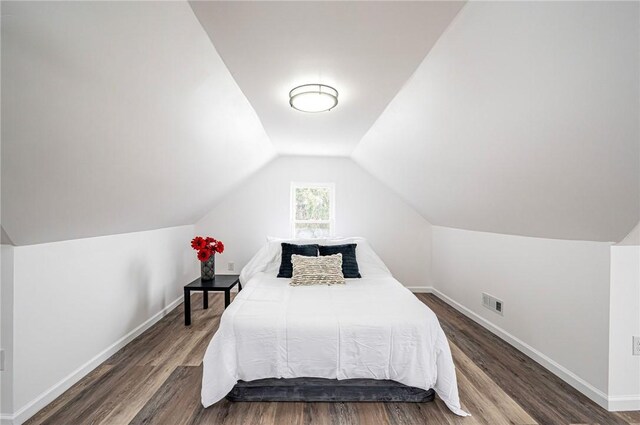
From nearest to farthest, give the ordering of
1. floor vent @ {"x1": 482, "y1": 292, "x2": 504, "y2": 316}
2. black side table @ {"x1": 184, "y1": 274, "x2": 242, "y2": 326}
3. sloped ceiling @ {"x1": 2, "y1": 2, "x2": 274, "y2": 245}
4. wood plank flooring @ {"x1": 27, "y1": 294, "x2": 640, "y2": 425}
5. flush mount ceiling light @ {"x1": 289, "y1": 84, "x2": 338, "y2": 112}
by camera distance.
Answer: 1. sloped ceiling @ {"x1": 2, "y1": 2, "x2": 274, "y2": 245}
2. wood plank flooring @ {"x1": 27, "y1": 294, "x2": 640, "y2": 425}
3. flush mount ceiling light @ {"x1": 289, "y1": 84, "x2": 338, "y2": 112}
4. floor vent @ {"x1": 482, "y1": 292, "x2": 504, "y2": 316}
5. black side table @ {"x1": 184, "y1": 274, "x2": 242, "y2": 326}

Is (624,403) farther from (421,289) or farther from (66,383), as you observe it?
(66,383)

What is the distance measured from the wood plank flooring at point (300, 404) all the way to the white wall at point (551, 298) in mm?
148

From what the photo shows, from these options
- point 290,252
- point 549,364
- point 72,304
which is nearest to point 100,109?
point 72,304

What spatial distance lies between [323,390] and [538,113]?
212 cm

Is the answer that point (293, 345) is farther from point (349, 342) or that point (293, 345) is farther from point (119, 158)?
point (119, 158)

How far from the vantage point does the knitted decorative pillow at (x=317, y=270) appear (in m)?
3.24

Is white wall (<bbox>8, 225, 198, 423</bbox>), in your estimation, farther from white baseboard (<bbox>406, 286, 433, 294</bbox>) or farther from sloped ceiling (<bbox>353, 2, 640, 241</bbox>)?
white baseboard (<bbox>406, 286, 433, 294</bbox>)

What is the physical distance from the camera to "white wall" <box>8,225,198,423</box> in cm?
196

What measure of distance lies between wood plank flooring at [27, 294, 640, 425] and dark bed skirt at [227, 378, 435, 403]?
0.04m

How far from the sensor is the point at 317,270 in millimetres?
3318

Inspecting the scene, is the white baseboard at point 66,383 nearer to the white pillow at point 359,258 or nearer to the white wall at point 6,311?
the white wall at point 6,311

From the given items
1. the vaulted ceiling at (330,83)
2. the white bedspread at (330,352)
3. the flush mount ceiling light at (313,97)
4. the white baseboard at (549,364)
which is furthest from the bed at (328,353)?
Result: the flush mount ceiling light at (313,97)

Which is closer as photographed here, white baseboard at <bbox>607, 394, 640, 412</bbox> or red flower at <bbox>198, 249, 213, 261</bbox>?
white baseboard at <bbox>607, 394, 640, 412</bbox>

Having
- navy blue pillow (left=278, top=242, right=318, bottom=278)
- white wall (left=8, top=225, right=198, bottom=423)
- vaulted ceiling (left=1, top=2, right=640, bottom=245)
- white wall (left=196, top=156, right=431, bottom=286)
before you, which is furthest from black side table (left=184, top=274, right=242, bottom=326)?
white wall (left=196, top=156, right=431, bottom=286)
